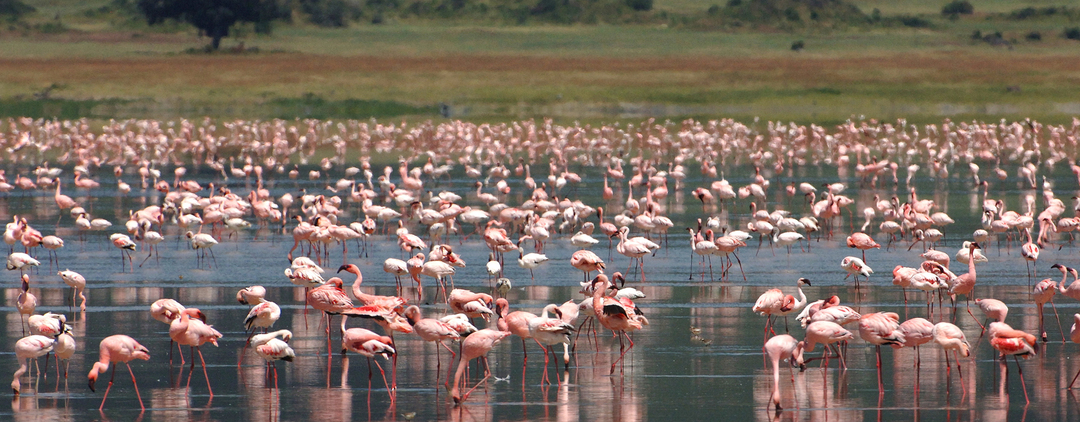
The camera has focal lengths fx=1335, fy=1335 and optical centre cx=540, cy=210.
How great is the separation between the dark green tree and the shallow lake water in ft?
192

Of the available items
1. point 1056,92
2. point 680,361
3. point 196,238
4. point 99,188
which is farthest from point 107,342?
point 1056,92

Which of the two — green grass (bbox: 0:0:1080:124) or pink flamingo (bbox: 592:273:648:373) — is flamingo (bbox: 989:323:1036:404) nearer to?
pink flamingo (bbox: 592:273:648:373)

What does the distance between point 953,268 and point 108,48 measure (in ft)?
227

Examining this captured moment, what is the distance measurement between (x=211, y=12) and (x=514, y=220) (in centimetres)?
5803

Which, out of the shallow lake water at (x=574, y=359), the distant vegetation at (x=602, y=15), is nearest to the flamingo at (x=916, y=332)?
the shallow lake water at (x=574, y=359)

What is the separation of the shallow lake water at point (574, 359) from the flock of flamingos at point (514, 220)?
0.22 m

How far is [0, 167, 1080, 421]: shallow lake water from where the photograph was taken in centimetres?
866

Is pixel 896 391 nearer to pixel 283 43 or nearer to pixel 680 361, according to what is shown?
pixel 680 361

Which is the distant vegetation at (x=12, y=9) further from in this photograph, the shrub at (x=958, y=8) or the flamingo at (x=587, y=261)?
the flamingo at (x=587, y=261)

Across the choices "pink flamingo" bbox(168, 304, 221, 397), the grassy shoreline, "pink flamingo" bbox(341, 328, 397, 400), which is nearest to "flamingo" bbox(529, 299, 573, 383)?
"pink flamingo" bbox(341, 328, 397, 400)

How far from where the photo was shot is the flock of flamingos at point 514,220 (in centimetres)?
966

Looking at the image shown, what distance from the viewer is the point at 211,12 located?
2906 inches

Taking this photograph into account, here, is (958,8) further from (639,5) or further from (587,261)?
(587,261)

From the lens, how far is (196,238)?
52.9 feet
